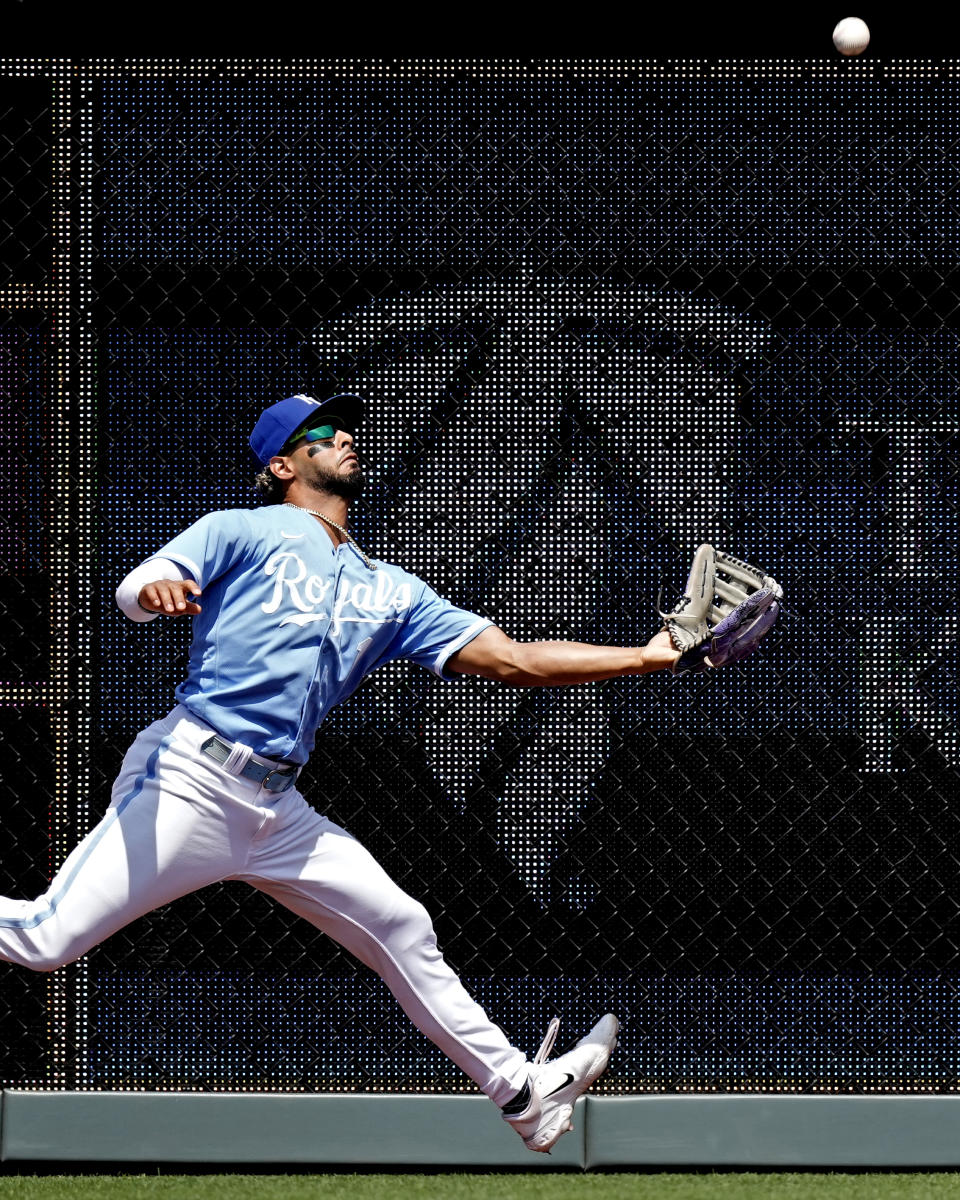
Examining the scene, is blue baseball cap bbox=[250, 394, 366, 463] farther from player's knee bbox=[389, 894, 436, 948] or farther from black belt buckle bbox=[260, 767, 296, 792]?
player's knee bbox=[389, 894, 436, 948]

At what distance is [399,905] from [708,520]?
4.66ft

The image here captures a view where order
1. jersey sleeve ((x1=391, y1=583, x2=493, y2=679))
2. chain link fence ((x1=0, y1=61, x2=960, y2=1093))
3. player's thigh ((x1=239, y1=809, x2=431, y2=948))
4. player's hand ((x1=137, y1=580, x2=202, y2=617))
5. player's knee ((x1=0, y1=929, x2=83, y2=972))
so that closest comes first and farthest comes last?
player's hand ((x1=137, y1=580, x2=202, y2=617)) < player's knee ((x1=0, y1=929, x2=83, y2=972)) < player's thigh ((x1=239, y1=809, x2=431, y2=948)) < jersey sleeve ((x1=391, y1=583, x2=493, y2=679)) < chain link fence ((x1=0, y1=61, x2=960, y2=1093))

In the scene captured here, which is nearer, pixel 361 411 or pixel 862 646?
pixel 361 411

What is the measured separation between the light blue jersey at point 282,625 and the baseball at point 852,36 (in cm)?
195

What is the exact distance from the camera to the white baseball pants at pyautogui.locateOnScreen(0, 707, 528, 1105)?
3.38 m

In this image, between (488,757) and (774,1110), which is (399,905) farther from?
(774,1110)

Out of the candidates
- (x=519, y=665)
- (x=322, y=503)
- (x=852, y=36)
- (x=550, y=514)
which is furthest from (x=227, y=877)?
(x=852, y=36)

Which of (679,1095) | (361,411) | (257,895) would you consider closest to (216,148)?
(361,411)

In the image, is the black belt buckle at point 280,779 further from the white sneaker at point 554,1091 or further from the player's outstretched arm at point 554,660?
the white sneaker at point 554,1091

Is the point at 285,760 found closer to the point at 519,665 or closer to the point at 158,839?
the point at 158,839

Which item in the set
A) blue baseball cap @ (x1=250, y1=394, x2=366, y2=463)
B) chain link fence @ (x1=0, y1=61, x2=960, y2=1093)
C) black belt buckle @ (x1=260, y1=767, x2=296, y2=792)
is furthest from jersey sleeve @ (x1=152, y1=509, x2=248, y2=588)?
chain link fence @ (x1=0, y1=61, x2=960, y2=1093)

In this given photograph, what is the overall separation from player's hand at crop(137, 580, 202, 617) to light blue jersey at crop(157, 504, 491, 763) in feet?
0.57

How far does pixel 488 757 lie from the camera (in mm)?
4289

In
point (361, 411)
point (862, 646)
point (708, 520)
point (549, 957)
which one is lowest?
point (549, 957)
